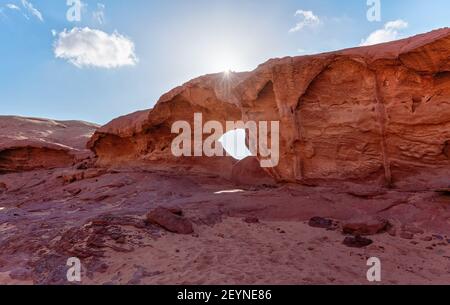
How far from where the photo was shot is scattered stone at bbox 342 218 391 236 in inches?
257

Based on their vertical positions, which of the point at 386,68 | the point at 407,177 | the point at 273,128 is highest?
the point at 386,68

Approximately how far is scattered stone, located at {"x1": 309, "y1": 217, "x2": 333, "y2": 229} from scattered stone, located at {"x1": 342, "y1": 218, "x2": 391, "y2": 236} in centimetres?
45

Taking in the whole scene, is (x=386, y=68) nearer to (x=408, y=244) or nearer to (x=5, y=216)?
(x=408, y=244)

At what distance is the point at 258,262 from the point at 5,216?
711cm

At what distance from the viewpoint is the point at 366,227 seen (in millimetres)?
6598

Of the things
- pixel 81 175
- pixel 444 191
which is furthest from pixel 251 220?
pixel 81 175

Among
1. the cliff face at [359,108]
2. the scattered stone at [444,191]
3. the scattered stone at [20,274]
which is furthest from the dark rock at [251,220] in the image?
the scattered stone at [20,274]

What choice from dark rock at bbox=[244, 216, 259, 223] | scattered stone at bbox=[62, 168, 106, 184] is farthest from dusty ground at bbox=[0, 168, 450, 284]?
scattered stone at bbox=[62, 168, 106, 184]

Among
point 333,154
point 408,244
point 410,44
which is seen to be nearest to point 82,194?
point 333,154

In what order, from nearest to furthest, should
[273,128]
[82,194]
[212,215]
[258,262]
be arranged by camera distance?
1. [258,262]
2. [212,215]
3. [273,128]
4. [82,194]

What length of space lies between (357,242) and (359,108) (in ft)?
14.7

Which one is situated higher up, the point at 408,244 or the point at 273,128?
the point at 273,128

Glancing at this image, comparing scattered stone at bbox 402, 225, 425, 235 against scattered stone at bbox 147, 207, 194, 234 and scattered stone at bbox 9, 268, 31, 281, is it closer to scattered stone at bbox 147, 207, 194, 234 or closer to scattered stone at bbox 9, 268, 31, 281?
scattered stone at bbox 147, 207, 194, 234
